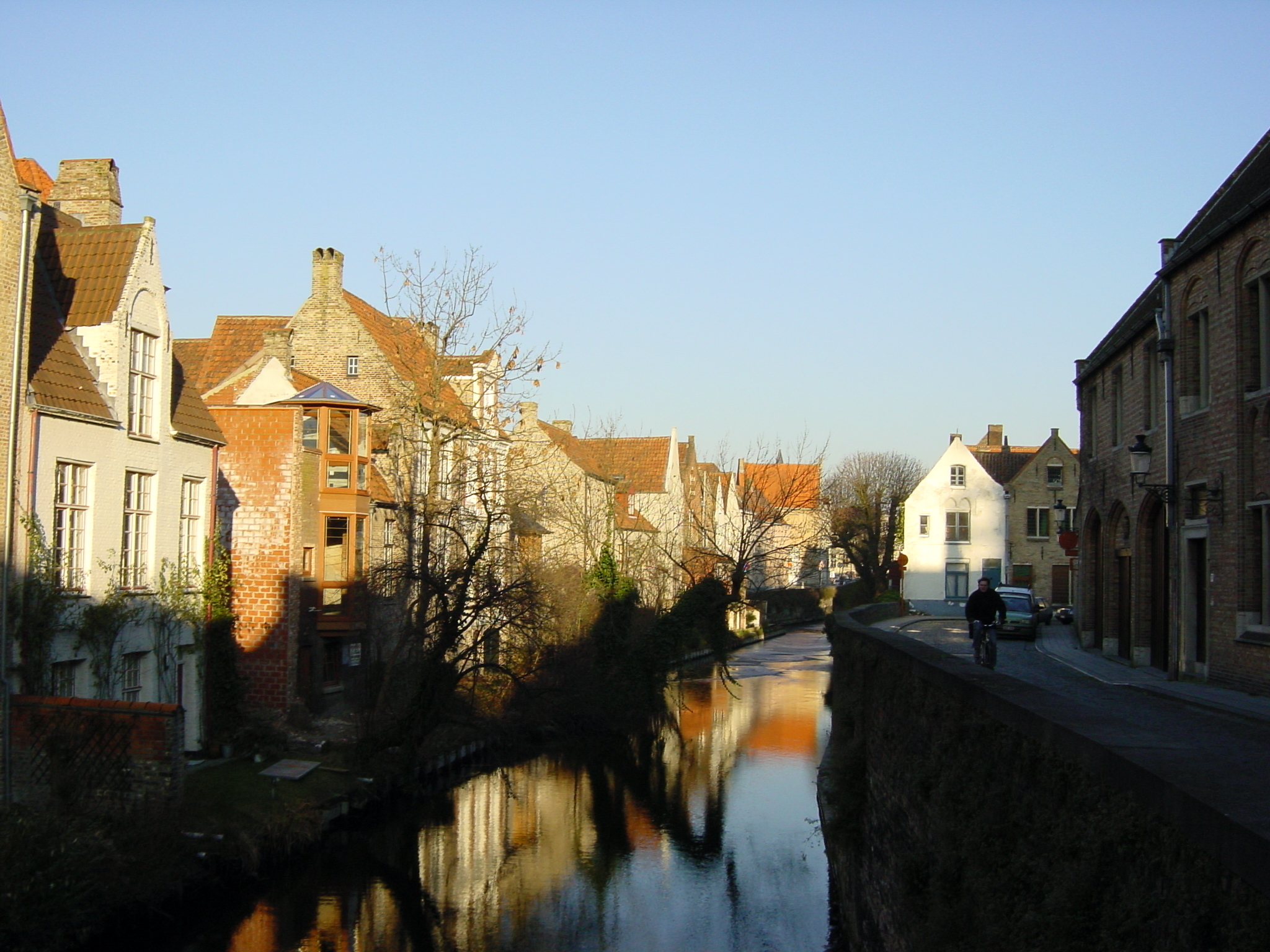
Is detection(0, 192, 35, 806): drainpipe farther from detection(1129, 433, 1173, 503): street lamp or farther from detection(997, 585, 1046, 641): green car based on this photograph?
detection(997, 585, 1046, 641): green car

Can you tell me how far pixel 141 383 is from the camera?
1977 centimetres

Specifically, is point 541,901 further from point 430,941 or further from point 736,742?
point 736,742

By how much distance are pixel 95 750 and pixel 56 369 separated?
19.2ft

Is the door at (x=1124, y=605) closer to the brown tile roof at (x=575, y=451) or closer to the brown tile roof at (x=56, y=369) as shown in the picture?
the brown tile roof at (x=56, y=369)

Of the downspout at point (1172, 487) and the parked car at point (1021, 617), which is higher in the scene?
the downspout at point (1172, 487)

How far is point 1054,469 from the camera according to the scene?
5453 centimetres

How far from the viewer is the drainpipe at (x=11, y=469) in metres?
15.5

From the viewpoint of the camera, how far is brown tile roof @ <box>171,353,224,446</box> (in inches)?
818

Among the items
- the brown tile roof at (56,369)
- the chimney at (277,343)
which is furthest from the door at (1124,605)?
the chimney at (277,343)

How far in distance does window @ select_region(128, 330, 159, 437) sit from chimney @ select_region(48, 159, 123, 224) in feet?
13.1

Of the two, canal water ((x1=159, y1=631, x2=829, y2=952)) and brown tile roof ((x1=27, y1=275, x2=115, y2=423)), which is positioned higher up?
brown tile roof ((x1=27, y1=275, x2=115, y2=423))

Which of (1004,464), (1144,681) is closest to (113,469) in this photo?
(1144,681)

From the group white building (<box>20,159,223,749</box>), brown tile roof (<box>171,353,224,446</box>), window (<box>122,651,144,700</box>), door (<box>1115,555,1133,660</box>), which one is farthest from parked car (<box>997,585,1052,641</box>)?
window (<box>122,651,144,700</box>)

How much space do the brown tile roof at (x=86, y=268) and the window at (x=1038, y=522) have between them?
146ft
